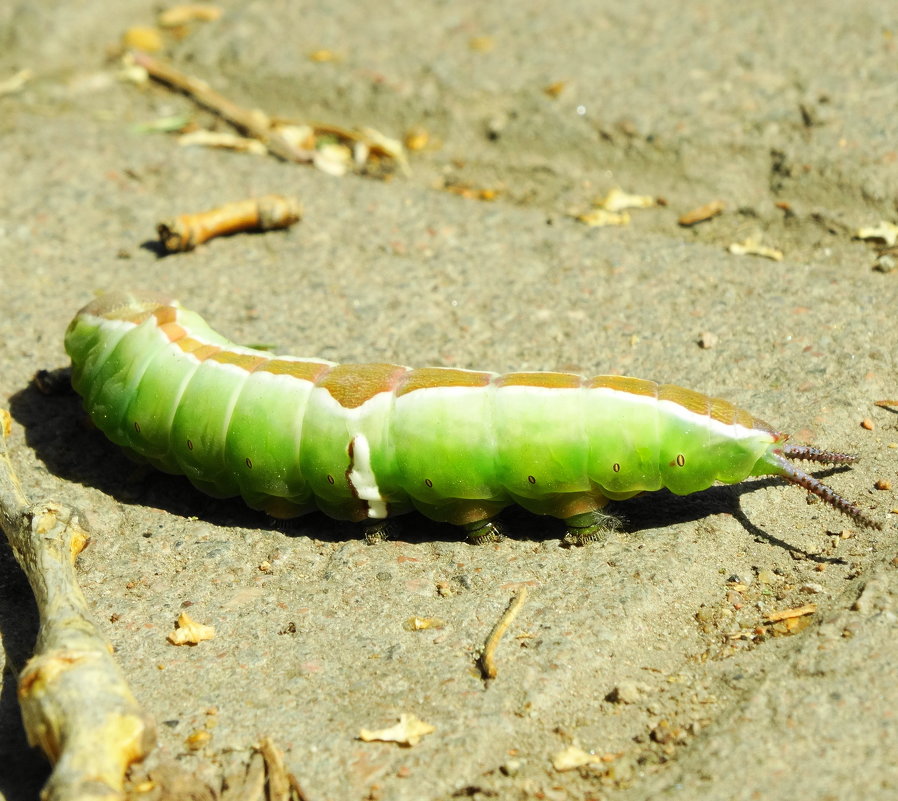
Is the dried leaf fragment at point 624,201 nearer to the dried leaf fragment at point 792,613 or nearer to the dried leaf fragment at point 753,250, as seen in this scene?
the dried leaf fragment at point 753,250

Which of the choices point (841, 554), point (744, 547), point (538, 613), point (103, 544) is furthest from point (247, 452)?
point (841, 554)

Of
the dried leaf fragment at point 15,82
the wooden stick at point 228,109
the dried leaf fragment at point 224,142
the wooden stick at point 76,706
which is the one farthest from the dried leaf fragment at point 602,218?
the dried leaf fragment at point 15,82

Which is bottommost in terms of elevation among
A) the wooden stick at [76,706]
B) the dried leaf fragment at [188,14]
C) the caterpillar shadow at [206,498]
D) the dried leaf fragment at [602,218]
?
the caterpillar shadow at [206,498]

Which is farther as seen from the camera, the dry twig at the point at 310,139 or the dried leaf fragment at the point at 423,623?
the dry twig at the point at 310,139

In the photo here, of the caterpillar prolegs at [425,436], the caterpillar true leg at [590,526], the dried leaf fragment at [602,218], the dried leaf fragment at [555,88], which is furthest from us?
the dried leaf fragment at [555,88]

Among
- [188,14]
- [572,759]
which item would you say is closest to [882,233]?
[572,759]

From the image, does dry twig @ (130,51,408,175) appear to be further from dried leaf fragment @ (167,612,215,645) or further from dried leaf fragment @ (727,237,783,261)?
dried leaf fragment @ (167,612,215,645)

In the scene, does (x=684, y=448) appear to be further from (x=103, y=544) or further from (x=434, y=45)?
(x=434, y=45)

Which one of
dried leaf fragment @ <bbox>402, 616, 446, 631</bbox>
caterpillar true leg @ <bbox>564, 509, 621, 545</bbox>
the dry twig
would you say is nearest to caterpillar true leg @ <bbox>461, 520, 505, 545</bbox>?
caterpillar true leg @ <bbox>564, 509, 621, 545</bbox>
